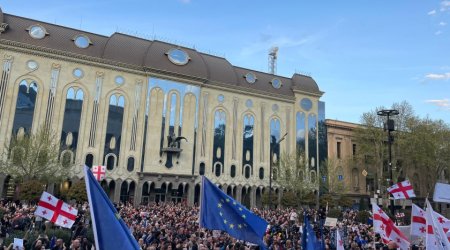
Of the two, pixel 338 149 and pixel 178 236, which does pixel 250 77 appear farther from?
pixel 178 236

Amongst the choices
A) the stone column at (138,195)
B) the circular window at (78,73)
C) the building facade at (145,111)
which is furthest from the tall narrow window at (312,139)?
the circular window at (78,73)

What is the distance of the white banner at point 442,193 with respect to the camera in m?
10.5

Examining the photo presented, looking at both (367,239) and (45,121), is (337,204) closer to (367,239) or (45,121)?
(367,239)

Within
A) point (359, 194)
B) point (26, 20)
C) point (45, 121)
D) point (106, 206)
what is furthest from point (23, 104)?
point (359, 194)

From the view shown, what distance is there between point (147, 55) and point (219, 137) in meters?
14.0

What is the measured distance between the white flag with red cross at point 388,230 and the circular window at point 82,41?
130ft

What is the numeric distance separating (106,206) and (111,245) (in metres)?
0.56

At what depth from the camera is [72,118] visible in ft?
136

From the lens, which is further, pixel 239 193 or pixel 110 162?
pixel 239 193

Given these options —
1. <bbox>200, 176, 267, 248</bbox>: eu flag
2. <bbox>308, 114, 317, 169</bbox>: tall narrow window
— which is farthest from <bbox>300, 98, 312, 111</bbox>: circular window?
<bbox>200, 176, 267, 248</bbox>: eu flag

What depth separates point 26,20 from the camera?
41.2 metres

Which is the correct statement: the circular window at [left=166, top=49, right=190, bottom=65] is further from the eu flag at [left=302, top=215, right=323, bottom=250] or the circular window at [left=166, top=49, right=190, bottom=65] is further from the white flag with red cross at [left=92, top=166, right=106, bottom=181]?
the eu flag at [left=302, top=215, right=323, bottom=250]

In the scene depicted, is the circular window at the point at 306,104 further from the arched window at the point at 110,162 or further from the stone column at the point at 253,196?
the arched window at the point at 110,162

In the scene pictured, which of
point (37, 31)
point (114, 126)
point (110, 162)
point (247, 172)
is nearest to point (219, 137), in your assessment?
point (247, 172)
